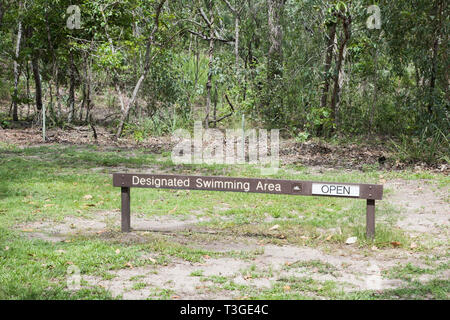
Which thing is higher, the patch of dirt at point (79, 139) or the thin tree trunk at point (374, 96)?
the thin tree trunk at point (374, 96)

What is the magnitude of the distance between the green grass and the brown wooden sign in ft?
1.33

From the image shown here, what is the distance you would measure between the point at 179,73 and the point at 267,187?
41.4 ft

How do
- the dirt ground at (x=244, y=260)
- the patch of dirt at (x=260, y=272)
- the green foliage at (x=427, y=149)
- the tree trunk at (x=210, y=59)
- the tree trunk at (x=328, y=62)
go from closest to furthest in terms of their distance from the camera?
the patch of dirt at (x=260, y=272)
the dirt ground at (x=244, y=260)
the green foliage at (x=427, y=149)
the tree trunk at (x=328, y=62)
the tree trunk at (x=210, y=59)

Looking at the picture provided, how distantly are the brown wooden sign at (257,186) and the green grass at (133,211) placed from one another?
0.41 meters

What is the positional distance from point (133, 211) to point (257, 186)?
102 inches

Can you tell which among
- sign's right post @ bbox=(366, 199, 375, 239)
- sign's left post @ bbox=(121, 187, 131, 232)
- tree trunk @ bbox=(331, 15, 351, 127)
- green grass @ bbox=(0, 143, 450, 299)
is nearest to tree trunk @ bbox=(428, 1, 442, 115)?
tree trunk @ bbox=(331, 15, 351, 127)

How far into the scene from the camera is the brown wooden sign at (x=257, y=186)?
718 cm

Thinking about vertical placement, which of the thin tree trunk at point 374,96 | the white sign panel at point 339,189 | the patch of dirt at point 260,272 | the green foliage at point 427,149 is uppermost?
the thin tree trunk at point 374,96

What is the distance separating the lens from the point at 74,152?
14477mm

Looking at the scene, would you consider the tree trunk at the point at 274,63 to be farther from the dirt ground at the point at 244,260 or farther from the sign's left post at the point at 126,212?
the sign's left post at the point at 126,212

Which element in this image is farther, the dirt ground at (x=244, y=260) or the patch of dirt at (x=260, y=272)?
the dirt ground at (x=244, y=260)

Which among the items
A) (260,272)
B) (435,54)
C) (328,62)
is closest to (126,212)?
(260,272)

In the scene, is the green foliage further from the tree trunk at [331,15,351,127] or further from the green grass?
the tree trunk at [331,15,351,127]

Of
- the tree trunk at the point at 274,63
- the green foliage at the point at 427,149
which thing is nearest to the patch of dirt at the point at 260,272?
the green foliage at the point at 427,149
